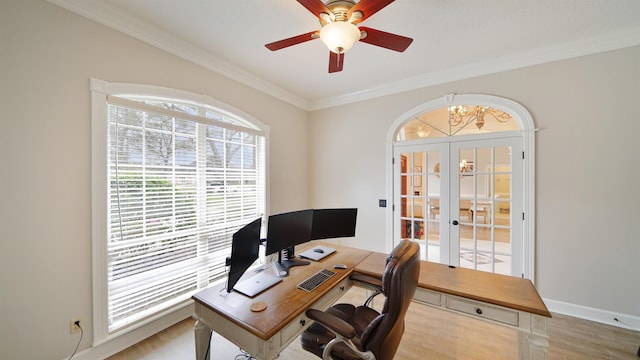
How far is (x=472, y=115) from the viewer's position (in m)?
3.05

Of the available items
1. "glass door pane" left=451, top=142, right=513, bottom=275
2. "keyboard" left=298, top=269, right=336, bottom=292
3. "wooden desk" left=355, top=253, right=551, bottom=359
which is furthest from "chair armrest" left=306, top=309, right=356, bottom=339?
"glass door pane" left=451, top=142, right=513, bottom=275

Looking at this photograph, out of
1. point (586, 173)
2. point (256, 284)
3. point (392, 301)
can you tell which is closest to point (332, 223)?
point (256, 284)

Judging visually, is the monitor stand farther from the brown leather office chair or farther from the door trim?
the door trim

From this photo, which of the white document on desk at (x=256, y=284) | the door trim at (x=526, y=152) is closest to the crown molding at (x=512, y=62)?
the door trim at (x=526, y=152)

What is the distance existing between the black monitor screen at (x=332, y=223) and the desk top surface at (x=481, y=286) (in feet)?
1.56

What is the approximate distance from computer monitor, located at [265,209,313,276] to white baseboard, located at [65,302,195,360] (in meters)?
1.32

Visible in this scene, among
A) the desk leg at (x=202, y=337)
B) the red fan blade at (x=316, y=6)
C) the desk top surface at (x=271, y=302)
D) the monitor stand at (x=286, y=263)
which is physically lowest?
the desk leg at (x=202, y=337)

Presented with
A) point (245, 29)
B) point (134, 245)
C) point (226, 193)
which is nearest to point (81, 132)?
point (134, 245)

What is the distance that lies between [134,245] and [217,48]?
2068mm

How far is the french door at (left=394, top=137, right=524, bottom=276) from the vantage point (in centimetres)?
272

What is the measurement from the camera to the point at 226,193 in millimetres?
2836

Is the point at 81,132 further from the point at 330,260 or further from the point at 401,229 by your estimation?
the point at 401,229

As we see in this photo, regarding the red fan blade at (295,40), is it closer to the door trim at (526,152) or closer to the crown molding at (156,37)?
the crown molding at (156,37)

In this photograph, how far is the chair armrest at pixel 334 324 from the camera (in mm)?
1230
